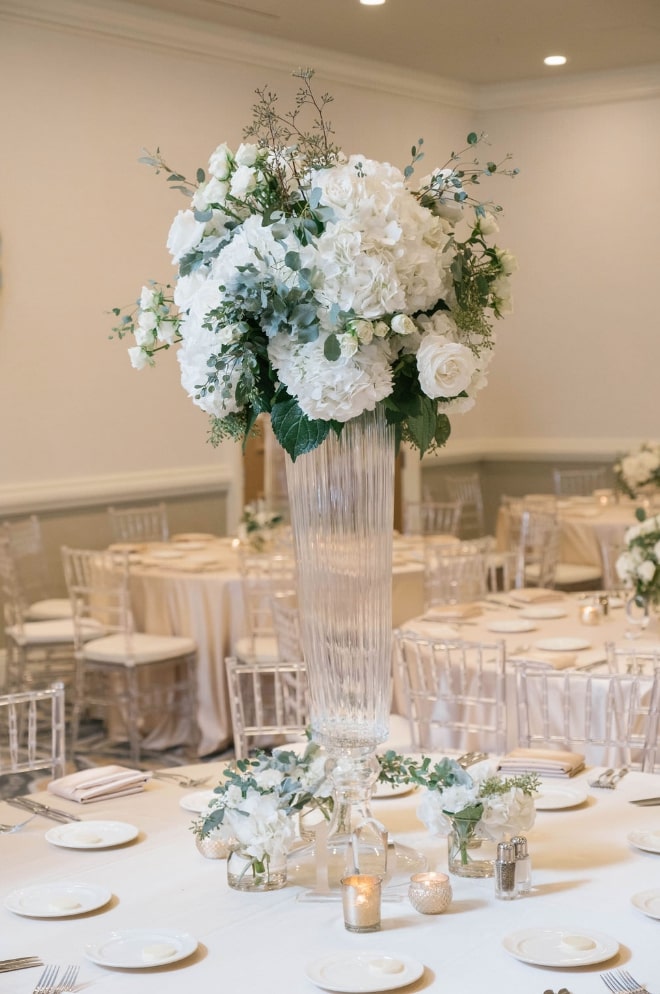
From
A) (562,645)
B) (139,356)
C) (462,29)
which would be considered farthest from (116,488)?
(139,356)

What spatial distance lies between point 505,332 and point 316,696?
29.7 ft

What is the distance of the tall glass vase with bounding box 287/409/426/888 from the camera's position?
86.0 inches

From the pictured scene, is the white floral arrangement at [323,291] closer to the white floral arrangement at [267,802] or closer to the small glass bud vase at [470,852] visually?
the white floral arrangement at [267,802]

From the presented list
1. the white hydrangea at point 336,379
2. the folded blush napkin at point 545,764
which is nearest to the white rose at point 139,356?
the white hydrangea at point 336,379

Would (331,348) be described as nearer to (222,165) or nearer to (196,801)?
(222,165)

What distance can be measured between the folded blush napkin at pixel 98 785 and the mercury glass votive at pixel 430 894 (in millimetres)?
960

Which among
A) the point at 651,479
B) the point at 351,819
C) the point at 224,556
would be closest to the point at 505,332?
the point at 651,479

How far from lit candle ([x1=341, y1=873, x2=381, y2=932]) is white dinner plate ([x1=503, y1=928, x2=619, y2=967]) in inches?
8.4

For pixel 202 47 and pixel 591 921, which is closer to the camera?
pixel 591 921

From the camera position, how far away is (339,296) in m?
2.00

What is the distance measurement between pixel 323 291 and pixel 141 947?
106 cm

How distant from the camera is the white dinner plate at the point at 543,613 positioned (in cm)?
512

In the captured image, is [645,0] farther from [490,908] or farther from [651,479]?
[490,908]

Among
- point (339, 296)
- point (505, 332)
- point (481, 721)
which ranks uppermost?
point (505, 332)
